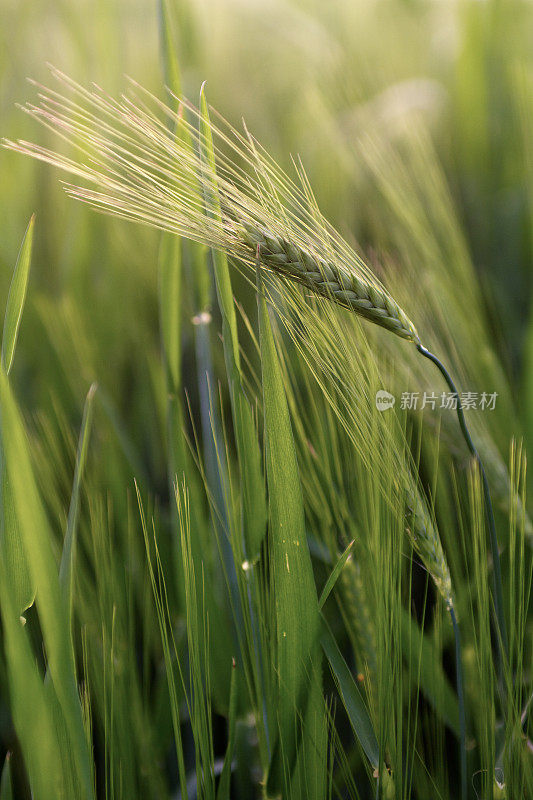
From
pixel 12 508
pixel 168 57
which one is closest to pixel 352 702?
pixel 12 508

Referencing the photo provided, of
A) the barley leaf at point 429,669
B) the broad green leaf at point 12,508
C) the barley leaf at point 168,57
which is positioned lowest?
the barley leaf at point 429,669

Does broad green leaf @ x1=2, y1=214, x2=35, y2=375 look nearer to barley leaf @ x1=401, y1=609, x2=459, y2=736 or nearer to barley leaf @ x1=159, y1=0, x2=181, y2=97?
barley leaf @ x1=159, y1=0, x2=181, y2=97

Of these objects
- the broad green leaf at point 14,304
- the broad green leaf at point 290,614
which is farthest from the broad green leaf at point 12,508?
the broad green leaf at point 290,614

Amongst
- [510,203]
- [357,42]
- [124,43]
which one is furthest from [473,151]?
[124,43]

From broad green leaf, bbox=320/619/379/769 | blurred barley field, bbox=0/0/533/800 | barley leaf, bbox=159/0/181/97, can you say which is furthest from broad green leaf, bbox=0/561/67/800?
barley leaf, bbox=159/0/181/97

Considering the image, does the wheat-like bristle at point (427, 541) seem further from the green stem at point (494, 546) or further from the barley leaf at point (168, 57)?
the barley leaf at point (168, 57)

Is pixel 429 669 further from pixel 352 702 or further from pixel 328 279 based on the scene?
pixel 328 279

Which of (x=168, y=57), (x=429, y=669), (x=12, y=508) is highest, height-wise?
(x=168, y=57)
